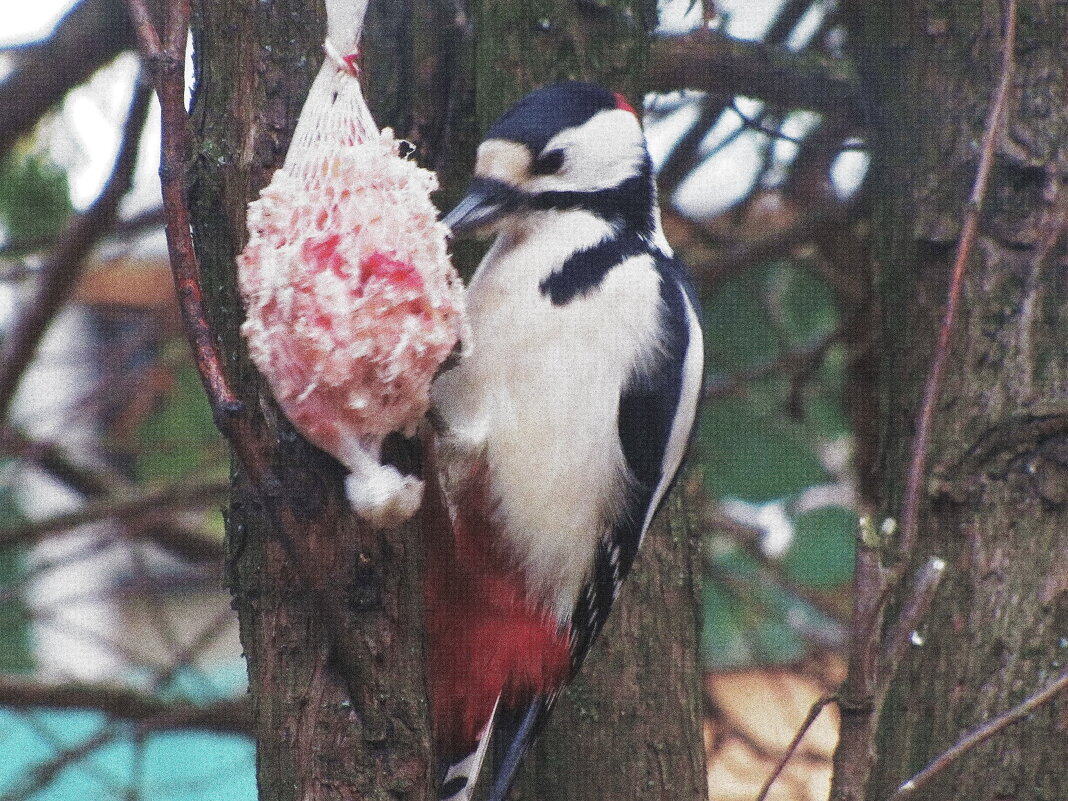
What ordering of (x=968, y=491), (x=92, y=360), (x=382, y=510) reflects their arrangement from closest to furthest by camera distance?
(x=382, y=510) → (x=968, y=491) → (x=92, y=360)

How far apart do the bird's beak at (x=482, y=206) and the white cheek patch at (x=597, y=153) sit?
3 centimetres

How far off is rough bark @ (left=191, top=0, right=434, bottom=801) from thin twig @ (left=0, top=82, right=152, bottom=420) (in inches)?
40.8

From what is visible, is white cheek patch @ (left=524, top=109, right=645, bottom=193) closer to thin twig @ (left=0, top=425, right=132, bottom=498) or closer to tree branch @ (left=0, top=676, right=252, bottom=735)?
tree branch @ (left=0, top=676, right=252, bottom=735)

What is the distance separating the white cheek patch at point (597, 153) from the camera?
1.27 meters

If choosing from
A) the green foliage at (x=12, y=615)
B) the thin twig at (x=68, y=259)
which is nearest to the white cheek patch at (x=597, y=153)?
the thin twig at (x=68, y=259)

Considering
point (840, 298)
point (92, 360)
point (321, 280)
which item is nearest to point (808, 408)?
point (840, 298)

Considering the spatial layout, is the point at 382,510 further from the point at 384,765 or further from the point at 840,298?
the point at 840,298

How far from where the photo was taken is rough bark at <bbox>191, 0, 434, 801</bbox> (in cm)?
87

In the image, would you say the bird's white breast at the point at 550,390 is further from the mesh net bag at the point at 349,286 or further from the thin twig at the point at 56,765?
the thin twig at the point at 56,765

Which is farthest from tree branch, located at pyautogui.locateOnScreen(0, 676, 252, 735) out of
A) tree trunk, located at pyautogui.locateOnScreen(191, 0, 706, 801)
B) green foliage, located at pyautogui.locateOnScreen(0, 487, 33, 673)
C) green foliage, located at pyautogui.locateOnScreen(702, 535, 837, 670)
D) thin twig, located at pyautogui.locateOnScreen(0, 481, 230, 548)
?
tree trunk, located at pyautogui.locateOnScreen(191, 0, 706, 801)

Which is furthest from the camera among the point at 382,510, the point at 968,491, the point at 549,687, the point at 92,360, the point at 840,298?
the point at 92,360

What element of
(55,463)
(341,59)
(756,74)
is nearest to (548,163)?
(341,59)

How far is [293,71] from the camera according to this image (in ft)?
2.98

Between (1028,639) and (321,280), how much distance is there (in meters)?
0.92
